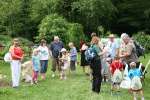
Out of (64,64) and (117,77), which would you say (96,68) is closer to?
(117,77)

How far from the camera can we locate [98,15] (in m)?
50.4

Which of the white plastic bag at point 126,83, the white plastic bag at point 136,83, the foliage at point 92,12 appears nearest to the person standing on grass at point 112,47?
the white plastic bag at point 126,83

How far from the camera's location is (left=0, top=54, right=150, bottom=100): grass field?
1642cm

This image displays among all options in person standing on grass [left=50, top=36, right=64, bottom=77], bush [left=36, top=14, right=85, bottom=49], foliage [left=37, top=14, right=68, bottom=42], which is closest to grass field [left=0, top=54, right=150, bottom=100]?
person standing on grass [left=50, top=36, right=64, bottom=77]

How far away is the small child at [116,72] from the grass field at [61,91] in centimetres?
32

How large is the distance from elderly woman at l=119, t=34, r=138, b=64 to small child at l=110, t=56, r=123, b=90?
253mm

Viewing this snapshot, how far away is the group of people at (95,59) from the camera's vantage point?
677 inches

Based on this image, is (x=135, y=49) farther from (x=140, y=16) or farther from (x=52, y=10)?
(x=140, y=16)

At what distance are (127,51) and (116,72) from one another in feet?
2.86

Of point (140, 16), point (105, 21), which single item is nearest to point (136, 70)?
point (105, 21)

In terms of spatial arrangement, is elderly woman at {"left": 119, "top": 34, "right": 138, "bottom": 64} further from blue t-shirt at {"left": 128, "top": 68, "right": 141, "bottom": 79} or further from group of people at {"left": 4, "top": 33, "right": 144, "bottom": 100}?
blue t-shirt at {"left": 128, "top": 68, "right": 141, "bottom": 79}

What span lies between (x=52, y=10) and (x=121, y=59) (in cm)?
3269

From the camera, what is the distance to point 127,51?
58.3ft

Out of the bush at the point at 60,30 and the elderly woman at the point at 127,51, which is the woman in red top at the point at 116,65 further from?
the bush at the point at 60,30
